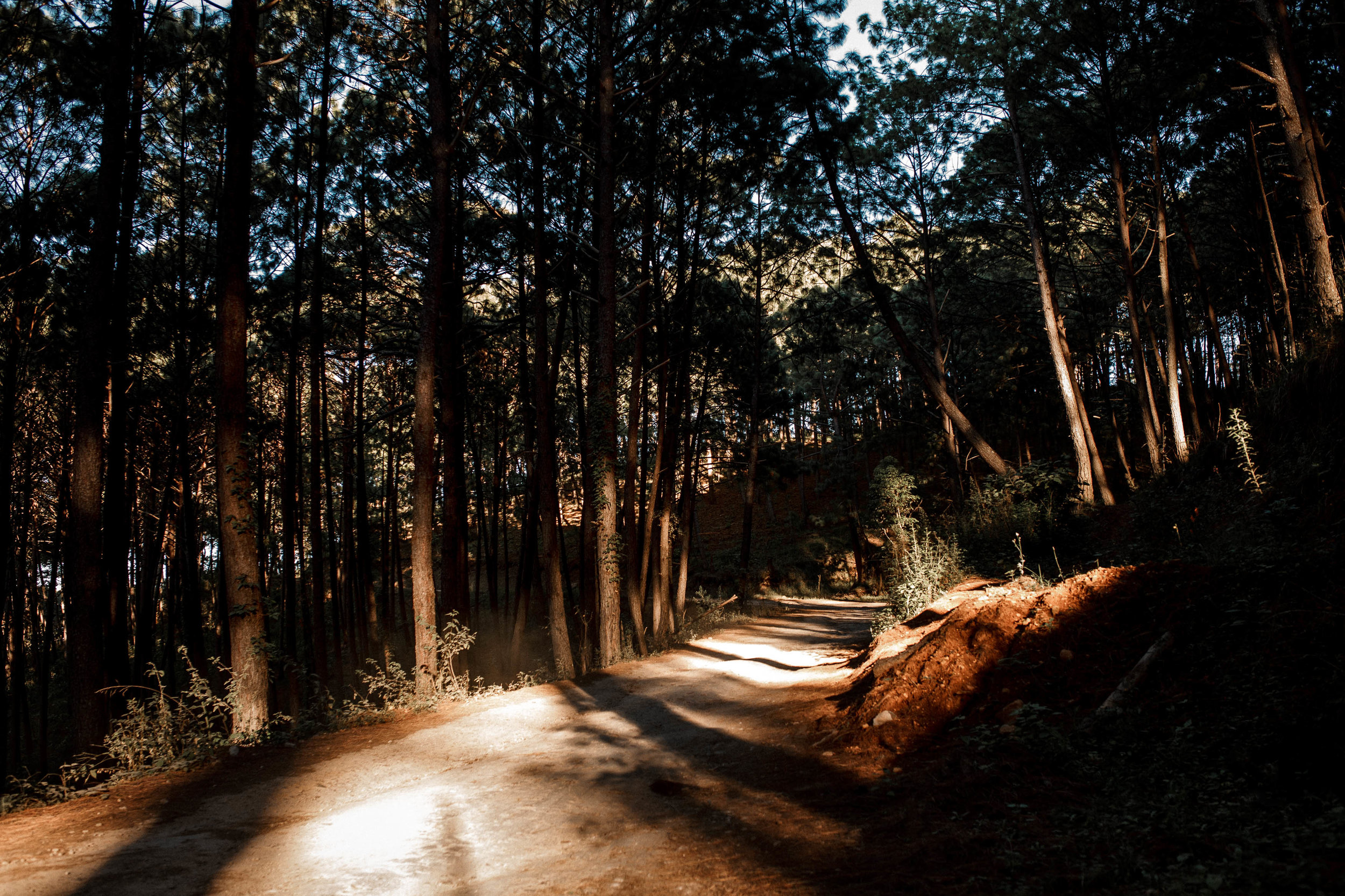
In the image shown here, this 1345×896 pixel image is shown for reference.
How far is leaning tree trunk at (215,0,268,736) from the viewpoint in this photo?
6961mm

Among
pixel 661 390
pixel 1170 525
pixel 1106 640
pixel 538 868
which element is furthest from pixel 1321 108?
pixel 538 868

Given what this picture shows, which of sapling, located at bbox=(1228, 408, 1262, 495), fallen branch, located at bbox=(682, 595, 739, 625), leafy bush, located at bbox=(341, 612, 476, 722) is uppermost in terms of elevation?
sapling, located at bbox=(1228, 408, 1262, 495)

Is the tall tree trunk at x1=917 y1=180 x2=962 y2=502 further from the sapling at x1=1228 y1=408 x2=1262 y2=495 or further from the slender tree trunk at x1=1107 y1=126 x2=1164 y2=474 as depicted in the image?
the sapling at x1=1228 y1=408 x2=1262 y2=495

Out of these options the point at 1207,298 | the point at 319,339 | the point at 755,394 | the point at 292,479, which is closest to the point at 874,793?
the point at 292,479

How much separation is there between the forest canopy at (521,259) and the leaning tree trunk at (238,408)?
0.13 feet

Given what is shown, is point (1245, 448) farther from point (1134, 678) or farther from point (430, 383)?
point (430, 383)

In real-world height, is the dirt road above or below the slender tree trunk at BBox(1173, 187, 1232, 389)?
below

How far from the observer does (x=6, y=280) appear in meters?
10.8

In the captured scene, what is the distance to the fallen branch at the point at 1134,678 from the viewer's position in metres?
3.97

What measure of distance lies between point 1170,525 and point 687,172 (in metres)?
11.3

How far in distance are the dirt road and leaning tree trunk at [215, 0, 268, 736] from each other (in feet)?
3.49

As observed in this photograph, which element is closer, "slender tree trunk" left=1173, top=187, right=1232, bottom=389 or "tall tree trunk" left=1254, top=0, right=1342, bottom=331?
"tall tree trunk" left=1254, top=0, right=1342, bottom=331

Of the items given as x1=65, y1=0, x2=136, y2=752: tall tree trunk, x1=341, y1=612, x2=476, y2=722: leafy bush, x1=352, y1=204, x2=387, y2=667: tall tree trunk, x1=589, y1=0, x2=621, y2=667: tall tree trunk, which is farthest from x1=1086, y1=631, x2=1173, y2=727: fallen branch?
x1=352, y1=204, x2=387, y2=667: tall tree trunk

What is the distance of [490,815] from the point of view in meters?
4.40
